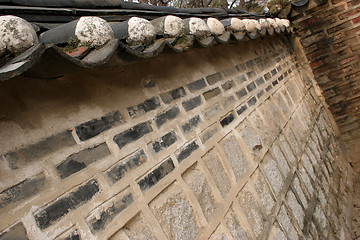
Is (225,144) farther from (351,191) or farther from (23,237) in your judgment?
(351,191)

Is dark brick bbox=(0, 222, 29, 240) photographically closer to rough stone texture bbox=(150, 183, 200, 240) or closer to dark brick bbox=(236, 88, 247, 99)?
rough stone texture bbox=(150, 183, 200, 240)

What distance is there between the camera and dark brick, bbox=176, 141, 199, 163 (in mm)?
1396

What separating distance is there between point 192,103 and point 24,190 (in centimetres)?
101

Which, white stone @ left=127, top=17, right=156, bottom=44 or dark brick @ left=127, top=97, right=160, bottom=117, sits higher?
white stone @ left=127, top=17, right=156, bottom=44

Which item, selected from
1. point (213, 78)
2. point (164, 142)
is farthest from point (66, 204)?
point (213, 78)

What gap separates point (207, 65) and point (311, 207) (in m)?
1.59

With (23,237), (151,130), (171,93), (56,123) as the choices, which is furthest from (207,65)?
(23,237)

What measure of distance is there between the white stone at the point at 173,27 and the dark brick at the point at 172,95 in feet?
0.99

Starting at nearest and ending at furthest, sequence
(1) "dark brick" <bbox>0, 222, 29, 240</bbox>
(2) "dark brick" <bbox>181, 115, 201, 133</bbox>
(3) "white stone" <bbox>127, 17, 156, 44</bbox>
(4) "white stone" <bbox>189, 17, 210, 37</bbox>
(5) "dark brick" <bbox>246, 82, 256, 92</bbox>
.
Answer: (1) "dark brick" <bbox>0, 222, 29, 240</bbox>
(3) "white stone" <bbox>127, 17, 156, 44</bbox>
(2) "dark brick" <bbox>181, 115, 201, 133</bbox>
(4) "white stone" <bbox>189, 17, 210, 37</bbox>
(5) "dark brick" <bbox>246, 82, 256, 92</bbox>

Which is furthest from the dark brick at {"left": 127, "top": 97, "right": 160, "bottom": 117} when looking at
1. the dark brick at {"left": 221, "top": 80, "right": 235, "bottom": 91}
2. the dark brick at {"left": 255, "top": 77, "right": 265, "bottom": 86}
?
the dark brick at {"left": 255, "top": 77, "right": 265, "bottom": 86}

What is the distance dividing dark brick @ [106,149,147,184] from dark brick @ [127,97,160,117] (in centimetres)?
18

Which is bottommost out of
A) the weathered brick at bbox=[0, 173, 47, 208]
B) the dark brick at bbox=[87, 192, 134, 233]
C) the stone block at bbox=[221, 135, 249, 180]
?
the stone block at bbox=[221, 135, 249, 180]

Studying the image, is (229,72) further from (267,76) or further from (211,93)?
(267,76)

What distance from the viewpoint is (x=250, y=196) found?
67.5 inches
